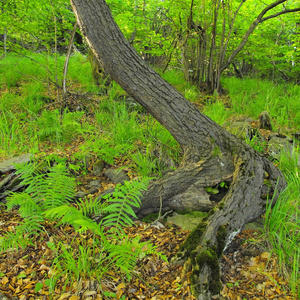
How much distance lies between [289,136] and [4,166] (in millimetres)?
4636

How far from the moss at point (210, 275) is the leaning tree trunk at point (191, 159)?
4 centimetres

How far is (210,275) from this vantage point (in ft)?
5.74

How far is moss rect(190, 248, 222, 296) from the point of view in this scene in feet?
5.64

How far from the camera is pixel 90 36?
2.34 m

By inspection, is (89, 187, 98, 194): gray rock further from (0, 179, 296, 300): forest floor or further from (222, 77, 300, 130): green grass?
(222, 77, 300, 130): green grass

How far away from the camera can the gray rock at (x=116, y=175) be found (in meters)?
3.07

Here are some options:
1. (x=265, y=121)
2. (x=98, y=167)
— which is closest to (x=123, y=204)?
(x=98, y=167)

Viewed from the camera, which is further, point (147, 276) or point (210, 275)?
point (147, 276)

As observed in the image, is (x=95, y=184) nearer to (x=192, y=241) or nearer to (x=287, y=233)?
(x=192, y=241)

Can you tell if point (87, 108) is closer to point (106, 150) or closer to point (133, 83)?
point (106, 150)

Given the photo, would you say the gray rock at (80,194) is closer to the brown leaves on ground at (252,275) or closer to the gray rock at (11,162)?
the gray rock at (11,162)

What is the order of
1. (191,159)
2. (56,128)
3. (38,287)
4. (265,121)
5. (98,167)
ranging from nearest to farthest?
(38,287) → (191,159) → (98,167) → (56,128) → (265,121)

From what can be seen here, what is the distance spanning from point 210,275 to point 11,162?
2.70 meters

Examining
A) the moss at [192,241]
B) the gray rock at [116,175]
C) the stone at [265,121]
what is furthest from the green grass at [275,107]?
the moss at [192,241]
